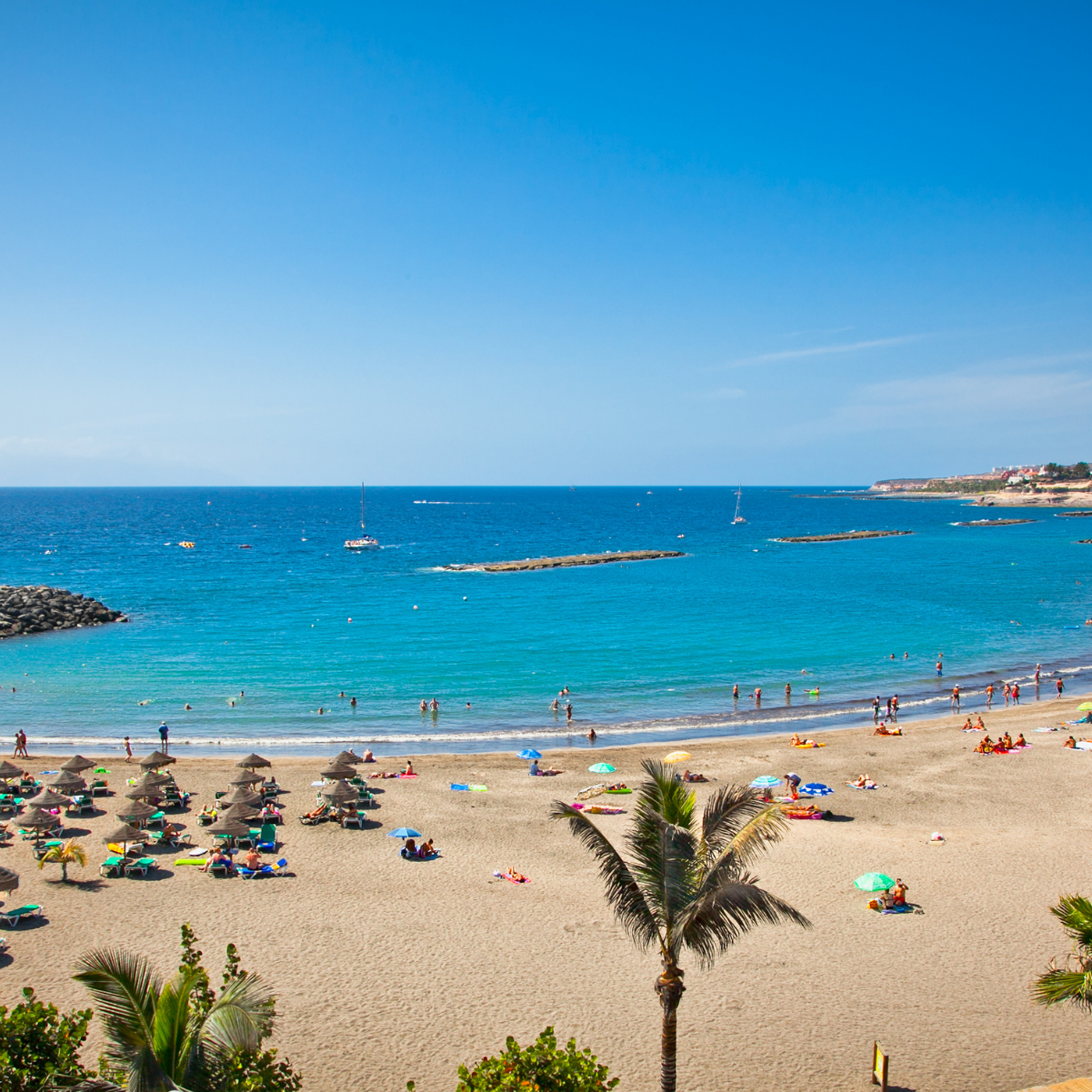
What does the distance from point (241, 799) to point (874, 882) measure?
1727 centimetres

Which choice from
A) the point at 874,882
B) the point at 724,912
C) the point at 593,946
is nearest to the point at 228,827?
the point at 593,946

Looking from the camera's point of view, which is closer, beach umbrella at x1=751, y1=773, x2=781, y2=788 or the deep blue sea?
beach umbrella at x1=751, y1=773, x2=781, y2=788

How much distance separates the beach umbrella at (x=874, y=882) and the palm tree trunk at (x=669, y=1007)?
36.5 feet

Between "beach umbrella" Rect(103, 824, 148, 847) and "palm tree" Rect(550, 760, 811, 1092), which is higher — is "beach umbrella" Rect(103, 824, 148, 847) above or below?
below

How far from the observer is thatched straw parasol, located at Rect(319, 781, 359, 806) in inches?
1006

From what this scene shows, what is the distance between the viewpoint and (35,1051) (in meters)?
8.80

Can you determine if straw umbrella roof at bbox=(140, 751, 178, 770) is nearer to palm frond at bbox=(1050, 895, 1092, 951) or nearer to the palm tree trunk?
the palm tree trunk

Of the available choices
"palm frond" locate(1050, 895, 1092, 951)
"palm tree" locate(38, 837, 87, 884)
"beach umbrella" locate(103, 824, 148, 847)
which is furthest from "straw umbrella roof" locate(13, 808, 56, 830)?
"palm frond" locate(1050, 895, 1092, 951)

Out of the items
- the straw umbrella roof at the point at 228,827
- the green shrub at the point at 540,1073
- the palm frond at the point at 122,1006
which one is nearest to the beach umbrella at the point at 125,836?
the straw umbrella roof at the point at 228,827

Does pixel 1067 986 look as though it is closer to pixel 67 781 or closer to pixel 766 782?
pixel 766 782

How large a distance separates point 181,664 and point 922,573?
75.9 m

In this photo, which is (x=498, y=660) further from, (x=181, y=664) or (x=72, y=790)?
(x=72, y=790)

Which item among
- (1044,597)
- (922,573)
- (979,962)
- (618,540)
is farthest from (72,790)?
(618,540)

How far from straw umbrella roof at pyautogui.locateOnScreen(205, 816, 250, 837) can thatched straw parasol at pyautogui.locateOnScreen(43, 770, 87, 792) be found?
690 centimetres
